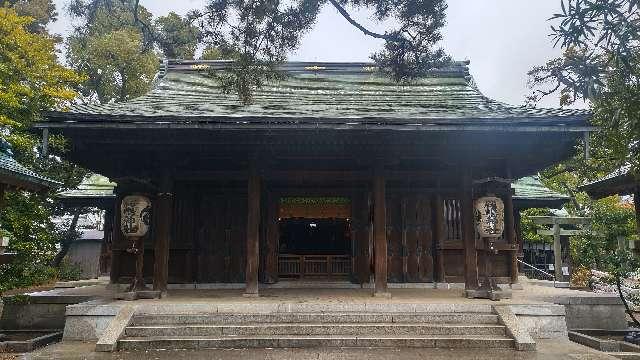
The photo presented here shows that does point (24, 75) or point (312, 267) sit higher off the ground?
point (24, 75)

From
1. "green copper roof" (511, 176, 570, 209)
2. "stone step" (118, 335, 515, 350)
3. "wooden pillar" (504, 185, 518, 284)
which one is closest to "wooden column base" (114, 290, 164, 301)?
"stone step" (118, 335, 515, 350)

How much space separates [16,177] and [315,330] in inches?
253

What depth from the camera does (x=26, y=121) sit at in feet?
42.8

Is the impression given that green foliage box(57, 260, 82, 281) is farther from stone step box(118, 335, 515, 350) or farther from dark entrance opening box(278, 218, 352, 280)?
stone step box(118, 335, 515, 350)

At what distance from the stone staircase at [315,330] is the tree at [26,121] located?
3.38 metres

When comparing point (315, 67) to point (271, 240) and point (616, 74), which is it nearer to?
point (271, 240)

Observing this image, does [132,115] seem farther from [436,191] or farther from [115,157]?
[436,191]

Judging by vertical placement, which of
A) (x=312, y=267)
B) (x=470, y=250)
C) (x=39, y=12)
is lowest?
(x=312, y=267)

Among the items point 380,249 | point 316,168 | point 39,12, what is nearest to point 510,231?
point 380,249

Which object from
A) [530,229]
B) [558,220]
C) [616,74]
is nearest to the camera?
[616,74]

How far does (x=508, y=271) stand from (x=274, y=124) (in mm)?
7785

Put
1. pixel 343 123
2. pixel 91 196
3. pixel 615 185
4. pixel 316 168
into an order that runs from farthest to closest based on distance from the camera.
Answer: pixel 91 196 → pixel 316 168 → pixel 343 123 → pixel 615 185

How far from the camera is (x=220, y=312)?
887 centimetres

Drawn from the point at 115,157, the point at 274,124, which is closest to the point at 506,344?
the point at 274,124
